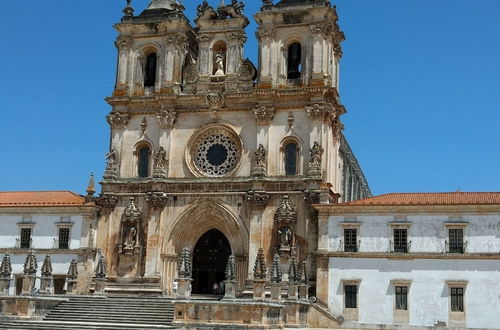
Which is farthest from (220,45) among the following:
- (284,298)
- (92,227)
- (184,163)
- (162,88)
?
(284,298)

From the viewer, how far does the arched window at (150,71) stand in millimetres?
53094

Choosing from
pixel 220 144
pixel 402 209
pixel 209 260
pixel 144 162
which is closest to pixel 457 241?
pixel 402 209

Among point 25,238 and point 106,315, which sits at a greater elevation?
point 25,238

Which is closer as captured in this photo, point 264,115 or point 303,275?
point 303,275

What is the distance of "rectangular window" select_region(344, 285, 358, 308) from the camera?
43500 mm

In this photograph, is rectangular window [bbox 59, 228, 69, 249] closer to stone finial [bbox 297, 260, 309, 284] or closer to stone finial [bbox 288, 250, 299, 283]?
stone finial [bbox 288, 250, 299, 283]

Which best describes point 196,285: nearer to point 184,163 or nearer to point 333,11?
point 184,163

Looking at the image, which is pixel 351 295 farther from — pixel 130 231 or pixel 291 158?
pixel 130 231

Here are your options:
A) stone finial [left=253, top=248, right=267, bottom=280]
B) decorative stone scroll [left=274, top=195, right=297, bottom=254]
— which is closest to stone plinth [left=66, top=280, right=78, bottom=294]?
stone finial [left=253, top=248, right=267, bottom=280]

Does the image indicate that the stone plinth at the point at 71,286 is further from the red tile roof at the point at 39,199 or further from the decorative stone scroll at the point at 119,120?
the decorative stone scroll at the point at 119,120

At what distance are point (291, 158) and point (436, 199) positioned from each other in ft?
30.5

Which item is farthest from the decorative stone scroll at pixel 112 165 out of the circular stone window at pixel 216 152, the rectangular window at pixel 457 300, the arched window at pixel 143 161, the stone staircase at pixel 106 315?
the rectangular window at pixel 457 300

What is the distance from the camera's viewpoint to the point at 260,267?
140 ft

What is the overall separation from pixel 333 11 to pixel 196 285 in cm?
1944
